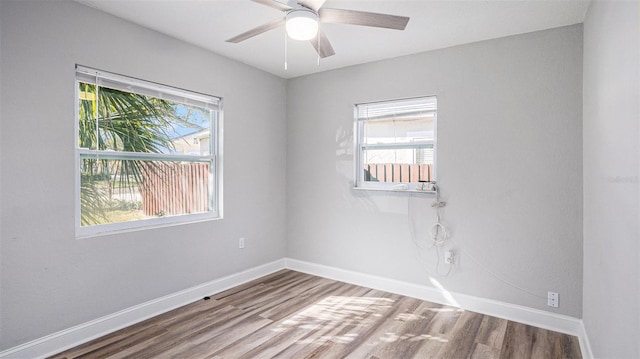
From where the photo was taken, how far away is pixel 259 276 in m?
3.90

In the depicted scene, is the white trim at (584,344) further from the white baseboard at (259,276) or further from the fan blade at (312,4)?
the fan blade at (312,4)

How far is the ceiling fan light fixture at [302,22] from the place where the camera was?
1.88 meters

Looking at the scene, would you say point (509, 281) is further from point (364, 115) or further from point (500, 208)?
point (364, 115)

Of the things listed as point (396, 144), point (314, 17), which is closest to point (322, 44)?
point (314, 17)

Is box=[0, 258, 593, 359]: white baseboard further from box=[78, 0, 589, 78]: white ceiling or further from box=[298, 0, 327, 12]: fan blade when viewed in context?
box=[298, 0, 327, 12]: fan blade

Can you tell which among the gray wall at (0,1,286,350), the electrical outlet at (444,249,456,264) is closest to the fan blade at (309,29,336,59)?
the gray wall at (0,1,286,350)

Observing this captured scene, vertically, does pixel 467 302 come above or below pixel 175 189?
below

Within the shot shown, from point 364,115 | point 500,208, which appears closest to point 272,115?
point 364,115

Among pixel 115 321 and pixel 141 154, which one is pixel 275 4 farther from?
pixel 115 321

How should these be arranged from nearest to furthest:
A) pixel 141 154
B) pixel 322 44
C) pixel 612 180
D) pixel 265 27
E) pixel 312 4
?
pixel 612 180, pixel 312 4, pixel 265 27, pixel 322 44, pixel 141 154

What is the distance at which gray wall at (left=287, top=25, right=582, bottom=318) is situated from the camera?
262 cm

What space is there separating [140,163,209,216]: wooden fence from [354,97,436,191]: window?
1.73 m

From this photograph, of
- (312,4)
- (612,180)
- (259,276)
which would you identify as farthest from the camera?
(259,276)

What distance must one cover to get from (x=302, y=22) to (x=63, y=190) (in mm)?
2041
